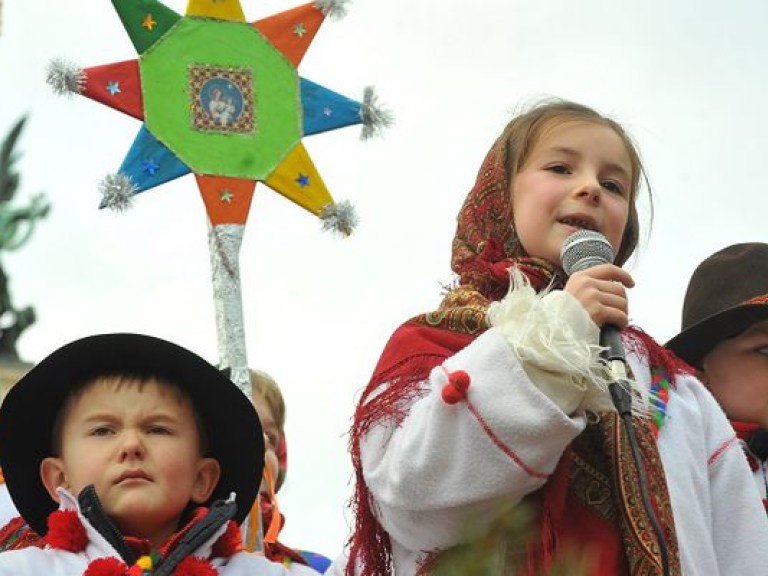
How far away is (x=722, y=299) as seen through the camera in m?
3.72

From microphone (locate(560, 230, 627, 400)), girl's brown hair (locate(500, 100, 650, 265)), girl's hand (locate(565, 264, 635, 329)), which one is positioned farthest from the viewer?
girl's brown hair (locate(500, 100, 650, 265))

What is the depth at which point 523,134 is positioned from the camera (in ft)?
9.60

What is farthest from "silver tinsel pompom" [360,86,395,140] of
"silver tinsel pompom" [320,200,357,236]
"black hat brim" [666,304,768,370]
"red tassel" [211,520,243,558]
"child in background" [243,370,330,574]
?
"red tassel" [211,520,243,558]

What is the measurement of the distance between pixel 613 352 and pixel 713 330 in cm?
142

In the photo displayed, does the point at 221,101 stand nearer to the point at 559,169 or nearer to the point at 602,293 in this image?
the point at 559,169

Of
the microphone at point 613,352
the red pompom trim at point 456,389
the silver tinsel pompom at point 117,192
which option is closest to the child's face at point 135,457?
the red pompom trim at point 456,389

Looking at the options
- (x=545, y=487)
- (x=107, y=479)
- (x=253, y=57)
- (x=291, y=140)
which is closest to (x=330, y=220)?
(x=291, y=140)

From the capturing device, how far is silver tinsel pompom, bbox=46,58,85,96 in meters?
4.41

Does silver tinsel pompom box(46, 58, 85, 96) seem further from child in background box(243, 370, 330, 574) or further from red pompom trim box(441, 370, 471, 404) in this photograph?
red pompom trim box(441, 370, 471, 404)

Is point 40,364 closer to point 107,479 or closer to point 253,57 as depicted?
point 107,479

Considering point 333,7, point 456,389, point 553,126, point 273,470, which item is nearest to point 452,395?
point 456,389

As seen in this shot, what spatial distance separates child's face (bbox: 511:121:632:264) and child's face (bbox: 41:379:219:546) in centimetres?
85

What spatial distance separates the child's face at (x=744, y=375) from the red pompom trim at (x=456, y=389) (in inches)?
64.0

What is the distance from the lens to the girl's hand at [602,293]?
224 cm
